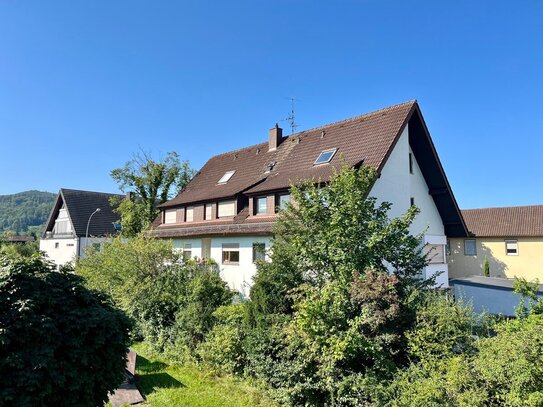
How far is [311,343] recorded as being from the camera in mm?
8086

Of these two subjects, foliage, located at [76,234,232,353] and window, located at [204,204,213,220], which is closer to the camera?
foliage, located at [76,234,232,353]

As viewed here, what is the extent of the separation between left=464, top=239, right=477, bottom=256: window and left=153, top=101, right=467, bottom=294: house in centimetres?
1276

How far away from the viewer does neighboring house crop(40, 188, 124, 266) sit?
3697cm

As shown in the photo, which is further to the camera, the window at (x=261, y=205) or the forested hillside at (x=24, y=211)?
the forested hillside at (x=24, y=211)

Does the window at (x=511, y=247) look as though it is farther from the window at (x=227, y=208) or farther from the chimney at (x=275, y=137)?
the window at (x=227, y=208)

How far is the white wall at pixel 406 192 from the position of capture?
15.6 m

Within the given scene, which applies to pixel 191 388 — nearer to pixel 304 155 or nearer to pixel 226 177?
pixel 304 155

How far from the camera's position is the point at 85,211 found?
39.0 m

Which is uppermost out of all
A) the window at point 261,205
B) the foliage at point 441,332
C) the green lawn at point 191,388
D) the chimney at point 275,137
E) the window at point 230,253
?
the chimney at point 275,137

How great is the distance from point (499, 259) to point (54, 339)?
31.9 m

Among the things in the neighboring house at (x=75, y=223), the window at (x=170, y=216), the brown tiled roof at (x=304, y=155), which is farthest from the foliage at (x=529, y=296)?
the neighboring house at (x=75, y=223)

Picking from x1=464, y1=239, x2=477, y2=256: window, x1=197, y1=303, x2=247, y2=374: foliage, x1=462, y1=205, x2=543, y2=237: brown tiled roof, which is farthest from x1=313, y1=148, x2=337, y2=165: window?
x1=464, y1=239, x2=477, y2=256: window

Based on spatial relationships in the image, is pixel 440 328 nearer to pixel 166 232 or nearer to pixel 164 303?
pixel 164 303

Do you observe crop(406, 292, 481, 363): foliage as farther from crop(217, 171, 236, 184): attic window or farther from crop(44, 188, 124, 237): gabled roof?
crop(44, 188, 124, 237): gabled roof
